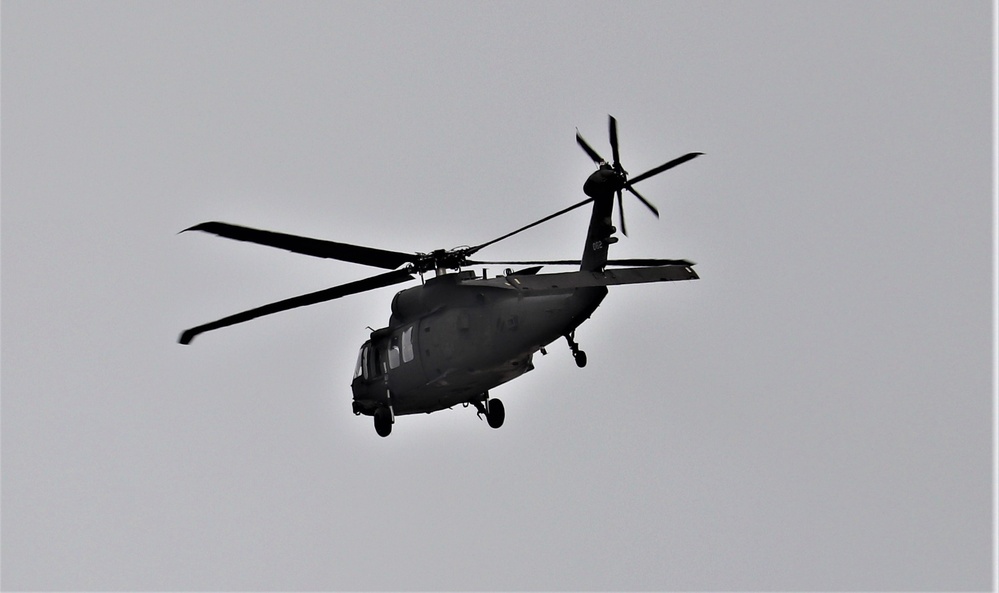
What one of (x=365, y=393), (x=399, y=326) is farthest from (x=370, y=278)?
(x=365, y=393)

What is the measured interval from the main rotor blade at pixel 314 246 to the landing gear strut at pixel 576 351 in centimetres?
354

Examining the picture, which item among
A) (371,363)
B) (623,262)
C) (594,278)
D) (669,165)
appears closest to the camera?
(669,165)

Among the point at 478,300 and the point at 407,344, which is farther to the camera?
the point at 407,344

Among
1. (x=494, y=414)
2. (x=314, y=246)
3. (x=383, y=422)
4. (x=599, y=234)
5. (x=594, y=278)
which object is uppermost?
(x=599, y=234)

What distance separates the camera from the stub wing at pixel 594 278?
2072 centimetres

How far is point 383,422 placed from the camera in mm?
25500

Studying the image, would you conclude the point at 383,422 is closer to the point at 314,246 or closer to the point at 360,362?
the point at 360,362

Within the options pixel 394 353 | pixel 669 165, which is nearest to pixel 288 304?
pixel 394 353

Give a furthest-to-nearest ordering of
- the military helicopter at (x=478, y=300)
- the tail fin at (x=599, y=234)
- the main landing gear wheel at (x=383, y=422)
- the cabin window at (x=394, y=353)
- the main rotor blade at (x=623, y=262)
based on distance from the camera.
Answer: the main landing gear wheel at (x=383, y=422) → the cabin window at (x=394, y=353) → the main rotor blade at (x=623, y=262) → the tail fin at (x=599, y=234) → the military helicopter at (x=478, y=300)

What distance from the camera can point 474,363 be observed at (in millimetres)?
22969

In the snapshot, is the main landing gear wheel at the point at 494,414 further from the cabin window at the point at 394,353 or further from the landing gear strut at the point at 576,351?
the landing gear strut at the point at 576,351

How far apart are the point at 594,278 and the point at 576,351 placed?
170cm

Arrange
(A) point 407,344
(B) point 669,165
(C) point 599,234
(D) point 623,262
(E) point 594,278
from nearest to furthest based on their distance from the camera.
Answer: (B) point 669,165, (E) point 594,278, (C) point 599,234, (D) point 623,262, (A) point 407,344

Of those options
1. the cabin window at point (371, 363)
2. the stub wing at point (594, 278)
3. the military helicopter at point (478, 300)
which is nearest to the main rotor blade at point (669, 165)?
the military helicopter at point (478, 300)
